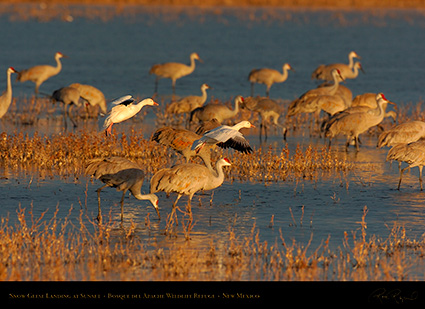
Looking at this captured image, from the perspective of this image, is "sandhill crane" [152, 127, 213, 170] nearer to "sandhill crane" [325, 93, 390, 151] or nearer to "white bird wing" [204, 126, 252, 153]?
"white bird wing" [204, 126, 252, 153]

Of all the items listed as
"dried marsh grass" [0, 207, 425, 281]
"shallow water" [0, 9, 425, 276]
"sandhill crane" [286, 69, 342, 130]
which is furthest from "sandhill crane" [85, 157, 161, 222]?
"sandhill crane" [286, 69, 342, 130]

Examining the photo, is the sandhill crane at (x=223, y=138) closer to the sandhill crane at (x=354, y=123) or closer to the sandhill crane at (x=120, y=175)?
the sandhill crane at (x=120, y=175)

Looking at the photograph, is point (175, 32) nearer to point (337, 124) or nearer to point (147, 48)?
point (147, 48)

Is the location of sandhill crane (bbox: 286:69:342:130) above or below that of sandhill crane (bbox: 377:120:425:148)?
above

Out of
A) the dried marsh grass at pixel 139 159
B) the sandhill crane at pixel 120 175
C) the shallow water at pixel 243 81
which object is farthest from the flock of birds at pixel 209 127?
the dried marsh grass at pixel 139 159

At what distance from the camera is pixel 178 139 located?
13.1m

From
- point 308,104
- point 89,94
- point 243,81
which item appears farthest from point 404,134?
point 243,81

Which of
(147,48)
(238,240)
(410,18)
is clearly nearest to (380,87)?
(147,48)

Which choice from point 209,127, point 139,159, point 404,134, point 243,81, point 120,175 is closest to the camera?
point 120,175

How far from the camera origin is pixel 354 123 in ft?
54.5

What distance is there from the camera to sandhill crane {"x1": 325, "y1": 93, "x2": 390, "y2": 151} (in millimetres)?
16625

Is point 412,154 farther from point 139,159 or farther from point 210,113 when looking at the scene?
point 210,113

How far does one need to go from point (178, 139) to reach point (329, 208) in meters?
3.00

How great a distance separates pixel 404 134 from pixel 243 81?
44.5 ft
